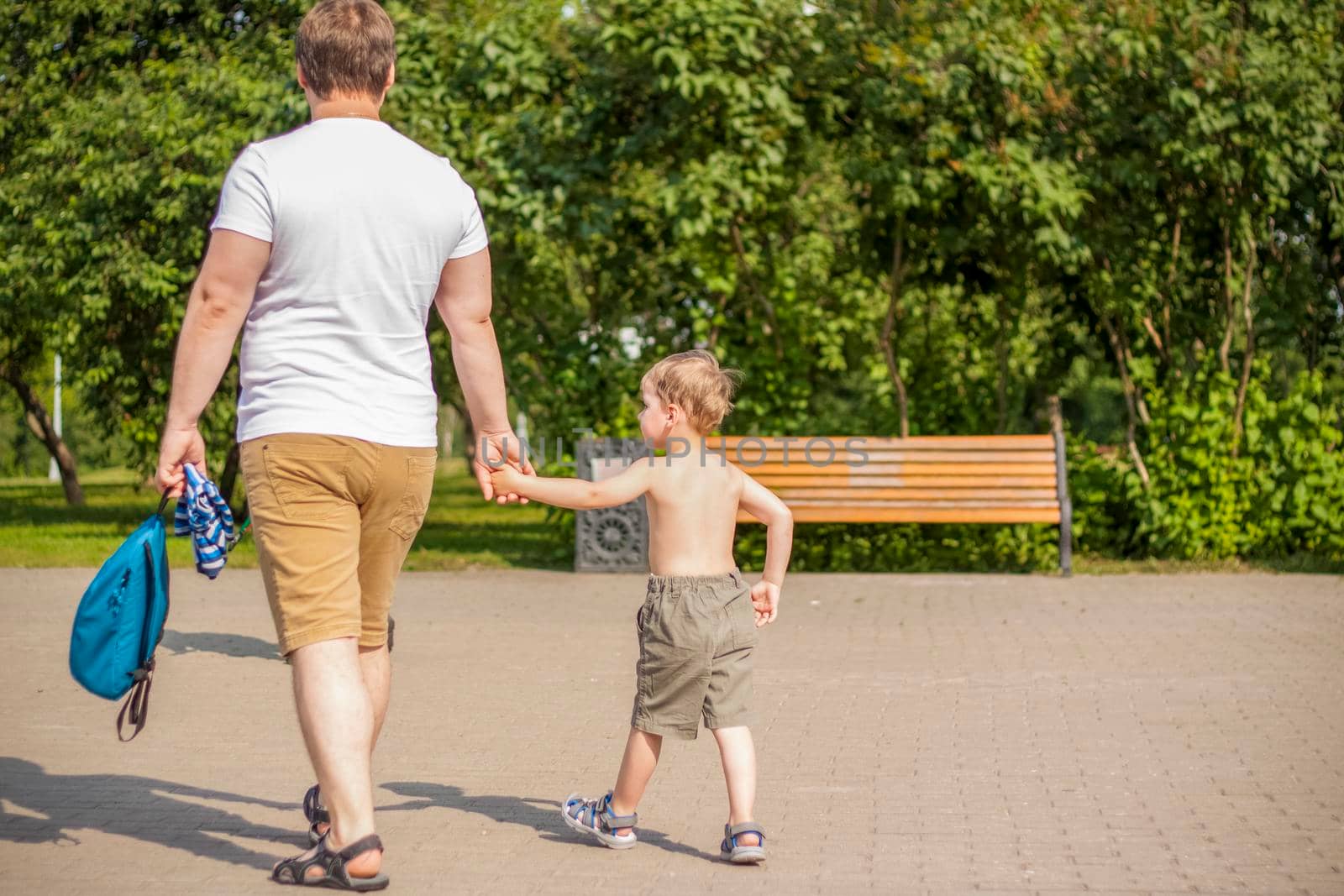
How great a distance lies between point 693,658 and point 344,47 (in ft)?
5.66

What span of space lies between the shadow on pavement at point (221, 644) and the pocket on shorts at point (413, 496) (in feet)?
12.6

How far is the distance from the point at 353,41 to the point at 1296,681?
5.00 metres

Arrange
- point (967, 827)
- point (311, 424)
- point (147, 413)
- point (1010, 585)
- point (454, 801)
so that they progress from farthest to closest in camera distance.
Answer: point (147, 413)
point (1010, 585)
point (454, 801)
point (967, 827)
point (311, 424)

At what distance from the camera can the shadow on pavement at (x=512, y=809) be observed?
4.25 m

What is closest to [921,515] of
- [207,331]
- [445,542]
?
[445,542]

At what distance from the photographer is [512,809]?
4.61 meters

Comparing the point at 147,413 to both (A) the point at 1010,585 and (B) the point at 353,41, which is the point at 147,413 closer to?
(A) the point at 1010,585

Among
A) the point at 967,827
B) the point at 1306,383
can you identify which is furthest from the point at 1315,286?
the point at 967,827

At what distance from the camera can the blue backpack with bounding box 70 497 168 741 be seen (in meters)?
3.91

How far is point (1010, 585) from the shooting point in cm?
1029

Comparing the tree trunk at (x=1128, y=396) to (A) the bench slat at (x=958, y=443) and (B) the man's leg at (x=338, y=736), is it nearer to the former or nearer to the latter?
(A) the bench slat at (x=958, y=443)

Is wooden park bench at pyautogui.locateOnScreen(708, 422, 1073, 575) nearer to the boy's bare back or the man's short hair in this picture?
the boy's bare back

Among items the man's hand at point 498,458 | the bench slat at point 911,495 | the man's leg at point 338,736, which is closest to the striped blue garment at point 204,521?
the man's leg at point 338,736

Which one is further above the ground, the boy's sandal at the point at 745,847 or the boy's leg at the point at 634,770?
the boy's leg at the point at 634,770
